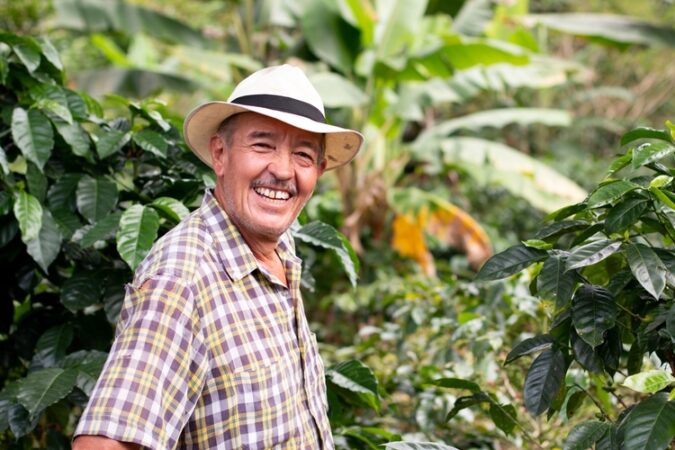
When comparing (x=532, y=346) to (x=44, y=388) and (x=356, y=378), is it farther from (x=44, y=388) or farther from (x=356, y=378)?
(x=44, y=388)

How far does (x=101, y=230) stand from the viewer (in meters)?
2.25

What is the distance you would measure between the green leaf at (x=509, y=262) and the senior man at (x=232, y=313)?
41 cm

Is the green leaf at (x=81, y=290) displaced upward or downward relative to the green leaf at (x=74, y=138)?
downward

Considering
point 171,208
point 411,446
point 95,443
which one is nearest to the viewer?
point 95,443

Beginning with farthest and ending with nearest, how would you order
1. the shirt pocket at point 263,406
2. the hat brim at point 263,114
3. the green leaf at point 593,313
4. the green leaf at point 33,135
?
the green leaf at point 33,135, the green leaf at point 593,313, the hat brim at point 263,114, the shirt pocket at point 263,406

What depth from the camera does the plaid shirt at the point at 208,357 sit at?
141 centimetres

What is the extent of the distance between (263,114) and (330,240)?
79 cm

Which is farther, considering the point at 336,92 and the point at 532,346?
the point at 336,92

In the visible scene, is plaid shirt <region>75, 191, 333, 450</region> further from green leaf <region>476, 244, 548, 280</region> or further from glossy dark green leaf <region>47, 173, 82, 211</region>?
glossy dark green leaf <region>47, 173, 82, 211</region>

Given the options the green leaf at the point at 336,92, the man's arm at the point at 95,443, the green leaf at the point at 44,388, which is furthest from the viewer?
the green leaf at the point at 336,92

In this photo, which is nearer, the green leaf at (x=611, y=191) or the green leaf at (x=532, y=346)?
the green leaf at (x=611, y=191)

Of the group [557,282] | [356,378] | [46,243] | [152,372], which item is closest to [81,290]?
[46,243]

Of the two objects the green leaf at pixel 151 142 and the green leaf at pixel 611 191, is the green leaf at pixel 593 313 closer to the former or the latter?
the green leaf at pixel 611 191

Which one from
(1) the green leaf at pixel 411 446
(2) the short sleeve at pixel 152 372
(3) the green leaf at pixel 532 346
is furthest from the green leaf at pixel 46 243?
(3) the green leaf at pixel 532 346
